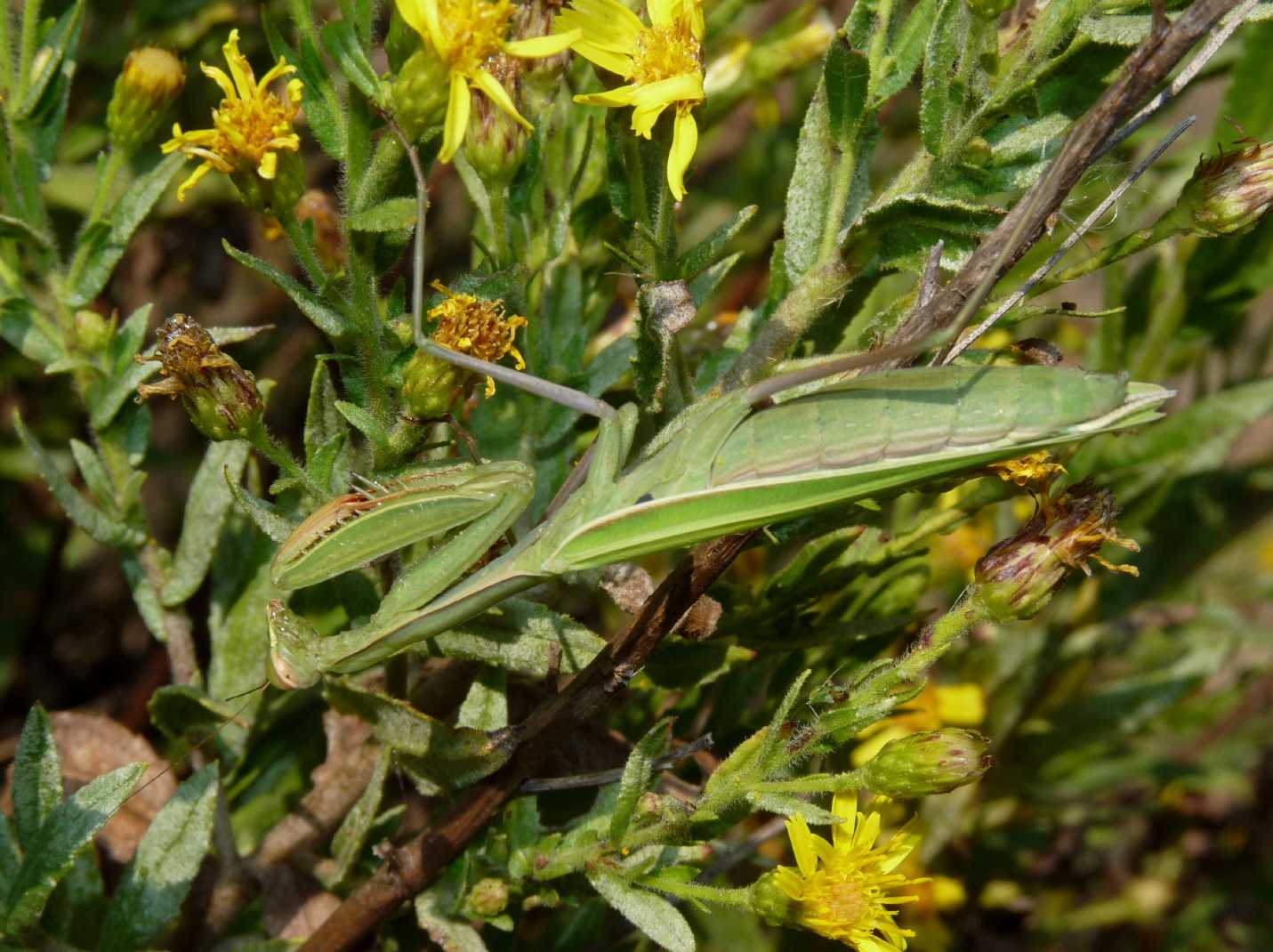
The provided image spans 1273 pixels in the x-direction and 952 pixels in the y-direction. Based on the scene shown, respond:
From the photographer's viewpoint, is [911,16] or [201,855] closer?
[911,16]

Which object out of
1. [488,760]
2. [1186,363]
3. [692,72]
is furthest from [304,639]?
[1186,363]

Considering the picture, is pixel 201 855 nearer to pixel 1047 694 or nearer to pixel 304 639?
pixel 304 639

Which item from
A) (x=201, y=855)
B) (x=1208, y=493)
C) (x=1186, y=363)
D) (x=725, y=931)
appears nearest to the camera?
(x=201, y=855)

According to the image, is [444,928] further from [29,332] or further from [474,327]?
[29,332]

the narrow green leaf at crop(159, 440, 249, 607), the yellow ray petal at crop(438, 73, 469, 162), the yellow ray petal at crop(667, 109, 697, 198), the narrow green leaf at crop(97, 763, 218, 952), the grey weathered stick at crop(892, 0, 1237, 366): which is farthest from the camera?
the narrow green leaf at crop(159, 440, 249, 607)

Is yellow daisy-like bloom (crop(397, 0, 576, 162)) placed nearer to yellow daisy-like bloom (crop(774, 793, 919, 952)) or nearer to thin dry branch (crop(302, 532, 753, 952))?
thin dry branch (crop(302, 532, 753, 952))

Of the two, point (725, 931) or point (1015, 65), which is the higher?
point (1015, 65)

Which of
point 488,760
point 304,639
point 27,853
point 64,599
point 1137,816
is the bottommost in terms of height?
Answer: point 1137,816

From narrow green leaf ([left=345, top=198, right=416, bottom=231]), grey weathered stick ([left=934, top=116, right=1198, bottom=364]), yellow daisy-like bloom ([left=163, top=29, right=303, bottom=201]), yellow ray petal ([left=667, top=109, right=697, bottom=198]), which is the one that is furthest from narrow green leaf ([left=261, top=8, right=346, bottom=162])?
grey weathered stick ([left=934, top=116, right=1198, bottom=364])
